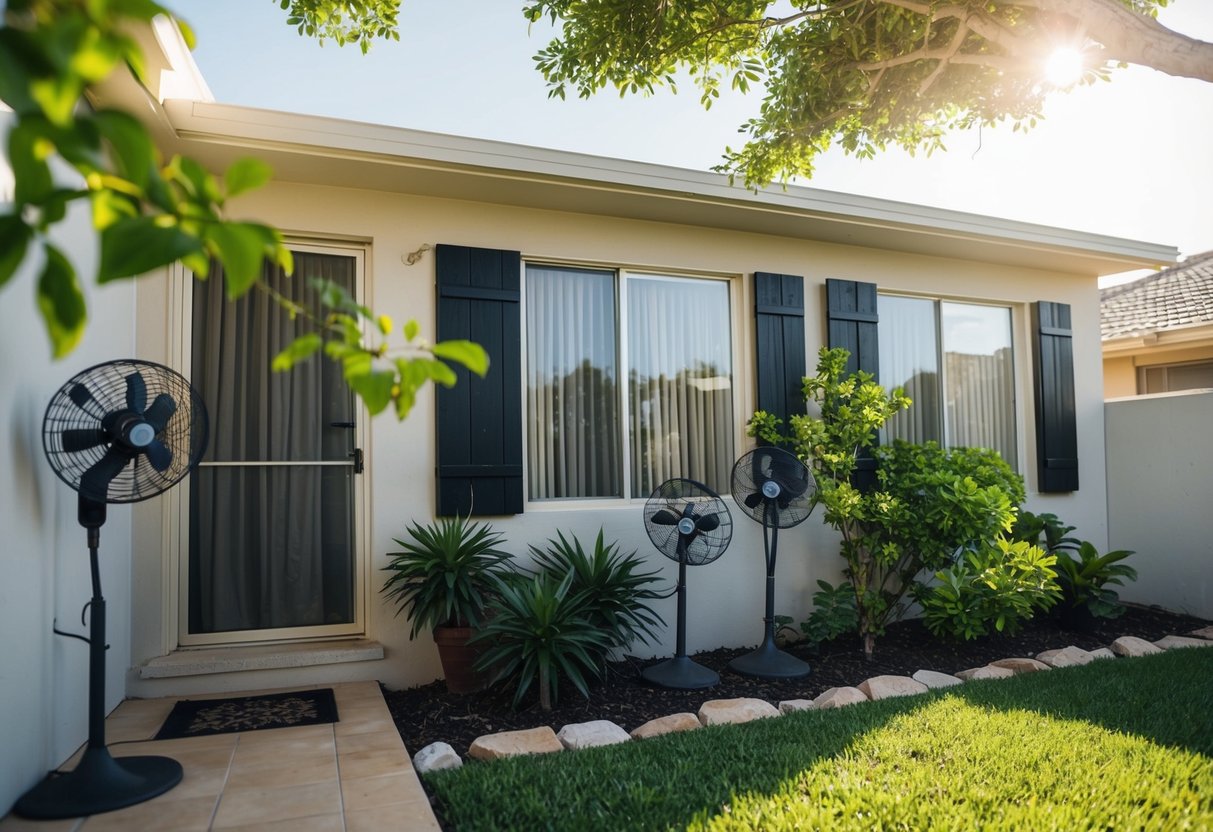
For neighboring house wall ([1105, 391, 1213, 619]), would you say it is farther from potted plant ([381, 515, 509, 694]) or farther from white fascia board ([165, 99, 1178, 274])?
potted plant ([381, 515, 509, 694])

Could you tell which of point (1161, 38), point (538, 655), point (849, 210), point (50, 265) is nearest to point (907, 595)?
point (849, 210)

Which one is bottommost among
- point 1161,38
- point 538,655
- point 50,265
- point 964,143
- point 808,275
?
point 538,655

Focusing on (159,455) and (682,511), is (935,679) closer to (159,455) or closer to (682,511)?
(682,511)

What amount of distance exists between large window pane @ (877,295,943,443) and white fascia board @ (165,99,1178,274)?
1.70ft

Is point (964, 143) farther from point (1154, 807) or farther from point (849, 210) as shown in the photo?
point (1154, 807)

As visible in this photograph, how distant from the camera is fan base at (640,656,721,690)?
14.2ft

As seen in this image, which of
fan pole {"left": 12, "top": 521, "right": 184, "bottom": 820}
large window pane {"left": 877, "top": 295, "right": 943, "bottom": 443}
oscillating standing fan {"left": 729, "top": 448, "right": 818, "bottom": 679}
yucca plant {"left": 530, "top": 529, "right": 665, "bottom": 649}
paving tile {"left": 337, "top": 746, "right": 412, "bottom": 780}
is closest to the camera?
fan pole {"left": 12, "top": 521, "right": 184, "bottom": 820}

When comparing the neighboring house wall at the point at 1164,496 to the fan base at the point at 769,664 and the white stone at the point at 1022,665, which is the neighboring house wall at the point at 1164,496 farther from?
the fan base at the point at 769,664

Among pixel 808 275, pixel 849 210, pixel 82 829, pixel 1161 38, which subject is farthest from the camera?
pixel 808 275

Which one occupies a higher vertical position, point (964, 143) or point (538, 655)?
point (964, 143)

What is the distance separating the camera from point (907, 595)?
228 inches

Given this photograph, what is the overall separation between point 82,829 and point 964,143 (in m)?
6.06

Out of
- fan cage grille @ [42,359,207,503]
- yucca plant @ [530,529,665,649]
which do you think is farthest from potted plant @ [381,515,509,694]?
fan cage grille @ [42,359,207,503]

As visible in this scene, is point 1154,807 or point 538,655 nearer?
point 1154,807
